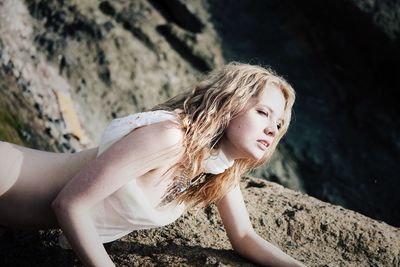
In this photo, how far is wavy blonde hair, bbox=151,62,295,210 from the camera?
1.96 metres

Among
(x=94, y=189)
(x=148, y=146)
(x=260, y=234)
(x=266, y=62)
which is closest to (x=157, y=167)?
(x=148, y=146)

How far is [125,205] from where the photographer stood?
195 centimetres

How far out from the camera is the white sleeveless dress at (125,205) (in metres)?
1.90

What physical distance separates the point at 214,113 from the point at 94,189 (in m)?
0.60

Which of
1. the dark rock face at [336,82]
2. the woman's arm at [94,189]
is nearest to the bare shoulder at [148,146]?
the woman's arm at [94,189]

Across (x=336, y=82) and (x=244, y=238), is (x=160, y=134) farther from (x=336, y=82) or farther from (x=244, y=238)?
(x=336, y=82)

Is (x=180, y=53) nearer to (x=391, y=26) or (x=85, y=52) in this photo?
(x=85, y=52)

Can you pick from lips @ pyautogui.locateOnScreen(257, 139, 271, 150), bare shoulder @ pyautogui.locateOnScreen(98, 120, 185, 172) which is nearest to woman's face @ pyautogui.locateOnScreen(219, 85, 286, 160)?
lips @ pyautogui.locateOnScreen(257, 139, 271, 150)

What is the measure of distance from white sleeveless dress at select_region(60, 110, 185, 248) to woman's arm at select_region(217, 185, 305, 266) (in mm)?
338

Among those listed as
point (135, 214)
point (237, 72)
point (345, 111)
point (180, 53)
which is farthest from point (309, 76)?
point (135, 214)

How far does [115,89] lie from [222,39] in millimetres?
1360

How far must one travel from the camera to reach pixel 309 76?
511 cm

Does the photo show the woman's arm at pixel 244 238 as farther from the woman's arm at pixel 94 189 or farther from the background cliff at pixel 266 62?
the background cliff at pixel 266 62

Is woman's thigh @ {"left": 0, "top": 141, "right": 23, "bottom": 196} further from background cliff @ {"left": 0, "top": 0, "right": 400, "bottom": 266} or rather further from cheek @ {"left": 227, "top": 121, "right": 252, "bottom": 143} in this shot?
background cliff @ {"left": 0, "top": 0, "right": 400, "bottom": 266}
